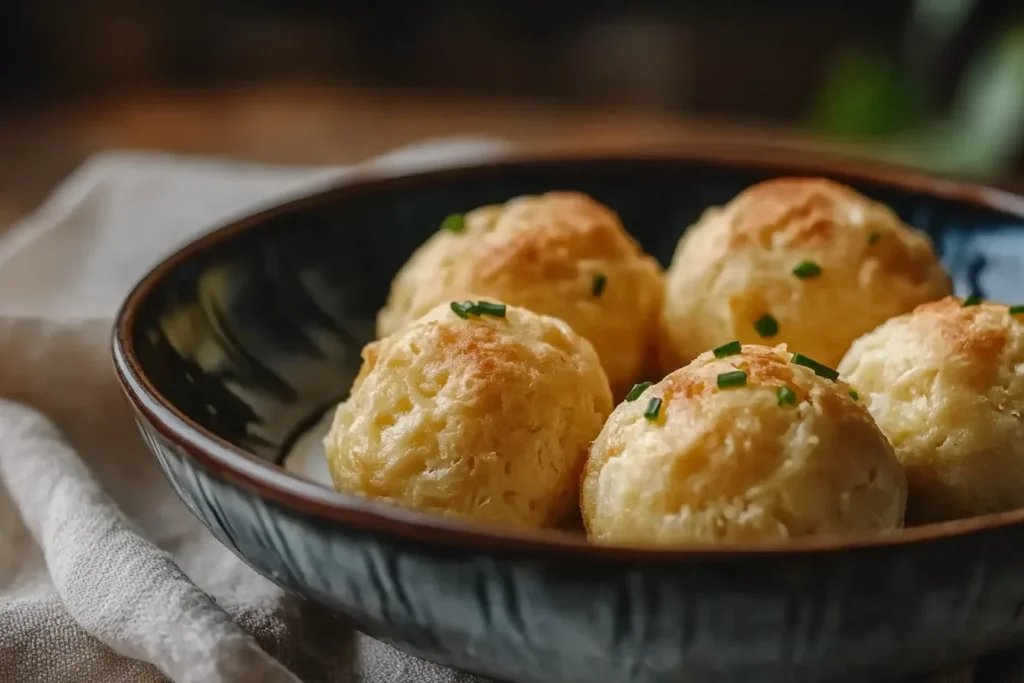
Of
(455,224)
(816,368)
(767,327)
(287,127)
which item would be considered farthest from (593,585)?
(287,127)

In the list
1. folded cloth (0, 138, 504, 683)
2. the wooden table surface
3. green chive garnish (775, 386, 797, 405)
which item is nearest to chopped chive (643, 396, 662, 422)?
green chive garnish (775, 386, 797, 405)

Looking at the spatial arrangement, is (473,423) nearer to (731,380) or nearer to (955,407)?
(731,380)

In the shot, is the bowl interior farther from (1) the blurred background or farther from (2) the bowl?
(1) the blurred background

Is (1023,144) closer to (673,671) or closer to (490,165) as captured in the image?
(490,165)

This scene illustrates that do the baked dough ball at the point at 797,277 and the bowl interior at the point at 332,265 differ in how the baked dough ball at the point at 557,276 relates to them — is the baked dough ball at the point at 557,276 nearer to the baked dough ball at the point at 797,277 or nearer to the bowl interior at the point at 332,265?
the baked dough ball at the point at 797,277

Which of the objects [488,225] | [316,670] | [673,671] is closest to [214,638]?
[316,670]

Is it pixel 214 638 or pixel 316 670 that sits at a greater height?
pixel 214 638

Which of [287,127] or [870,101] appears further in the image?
[287,127]
